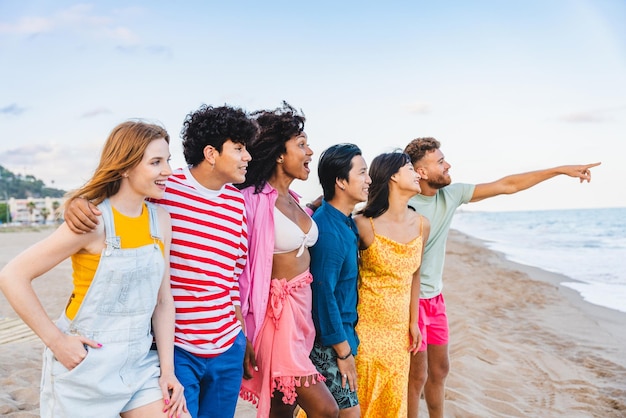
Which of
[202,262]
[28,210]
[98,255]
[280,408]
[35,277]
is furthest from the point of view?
[28,210]

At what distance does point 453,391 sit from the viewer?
523 centimetres

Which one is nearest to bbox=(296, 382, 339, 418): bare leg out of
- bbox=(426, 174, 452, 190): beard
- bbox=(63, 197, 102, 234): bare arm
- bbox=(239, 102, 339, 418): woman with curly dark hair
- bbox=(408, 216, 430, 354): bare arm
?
bbox=(239, 102, 339, 418): woman with curly dark hair

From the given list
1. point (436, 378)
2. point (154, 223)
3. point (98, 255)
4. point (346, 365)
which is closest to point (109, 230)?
point (98, 255)

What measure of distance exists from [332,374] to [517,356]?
15.0 ft

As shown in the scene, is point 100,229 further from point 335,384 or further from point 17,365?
point 17,365

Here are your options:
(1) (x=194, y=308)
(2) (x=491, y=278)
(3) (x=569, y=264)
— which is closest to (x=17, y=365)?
(1) (x=194, y=308)

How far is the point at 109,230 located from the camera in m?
2.21

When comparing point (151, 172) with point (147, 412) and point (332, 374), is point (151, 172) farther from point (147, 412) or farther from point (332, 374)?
point (332, 374)

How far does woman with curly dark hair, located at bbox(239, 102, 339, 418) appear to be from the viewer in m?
2.90

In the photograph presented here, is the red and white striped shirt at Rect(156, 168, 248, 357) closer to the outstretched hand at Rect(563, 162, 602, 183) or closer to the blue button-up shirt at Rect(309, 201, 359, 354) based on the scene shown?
the blue button-up shirt at Rect(309, 201, 359, 354)

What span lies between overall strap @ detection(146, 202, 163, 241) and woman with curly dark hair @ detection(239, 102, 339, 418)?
2.09 ft

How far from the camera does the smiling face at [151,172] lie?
7.60 feet

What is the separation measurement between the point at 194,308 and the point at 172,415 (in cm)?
49

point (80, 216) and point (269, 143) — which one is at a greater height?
point (269, 143)
